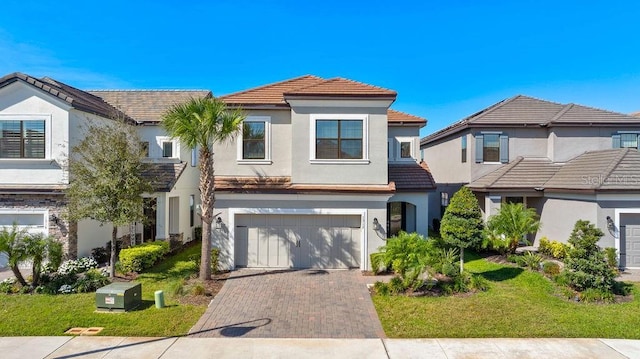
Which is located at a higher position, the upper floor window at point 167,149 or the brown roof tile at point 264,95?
the brown roof tile at point 264,95

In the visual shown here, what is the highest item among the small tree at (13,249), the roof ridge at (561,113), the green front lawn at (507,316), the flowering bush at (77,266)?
the roof ridge at (561,113)

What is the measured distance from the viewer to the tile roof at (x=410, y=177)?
51.3 feet

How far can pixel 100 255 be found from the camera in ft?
47.3

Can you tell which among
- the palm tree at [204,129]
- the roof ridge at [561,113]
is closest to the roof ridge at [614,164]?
the roof ridge at [561,113]

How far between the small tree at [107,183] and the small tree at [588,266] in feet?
49.6

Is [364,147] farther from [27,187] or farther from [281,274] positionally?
[27,187]

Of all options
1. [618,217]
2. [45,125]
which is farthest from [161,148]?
[618,217]

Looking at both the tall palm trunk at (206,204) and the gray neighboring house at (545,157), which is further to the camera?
the gray neighboring house at (545,157)

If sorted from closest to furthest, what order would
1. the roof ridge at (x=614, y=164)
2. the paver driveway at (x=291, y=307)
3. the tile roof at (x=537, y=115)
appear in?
the paver driveway at (x=291, y=307) → the roof ridge at (x=614, y=164) → the tile roof at (x=537, y=115)

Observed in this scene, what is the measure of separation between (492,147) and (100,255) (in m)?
20.3

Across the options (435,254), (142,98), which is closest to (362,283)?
(435,254)

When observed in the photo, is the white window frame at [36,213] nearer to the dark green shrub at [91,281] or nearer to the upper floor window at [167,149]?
the dark green shrub at [91,281]

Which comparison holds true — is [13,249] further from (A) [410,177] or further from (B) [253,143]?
(A) [410,177]

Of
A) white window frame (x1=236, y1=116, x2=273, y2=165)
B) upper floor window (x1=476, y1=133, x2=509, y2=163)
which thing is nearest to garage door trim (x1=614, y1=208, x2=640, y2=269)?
upper floor window (x1=476, y1=133, x2=509, y2=163)
